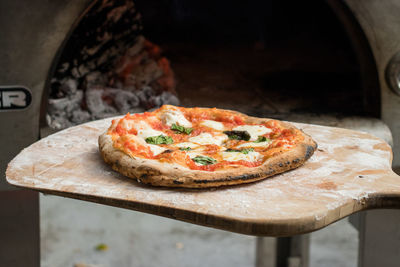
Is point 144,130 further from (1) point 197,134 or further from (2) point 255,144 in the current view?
(2) point 255,144

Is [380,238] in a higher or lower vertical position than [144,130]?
lower

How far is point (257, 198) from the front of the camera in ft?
5.15

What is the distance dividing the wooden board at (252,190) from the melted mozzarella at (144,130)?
0.58 feet

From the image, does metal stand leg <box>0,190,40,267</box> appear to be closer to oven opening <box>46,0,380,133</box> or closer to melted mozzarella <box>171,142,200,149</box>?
oven opening <box>46,0,380,133</box>

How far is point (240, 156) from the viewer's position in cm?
183

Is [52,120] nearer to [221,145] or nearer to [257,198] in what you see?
[221,145]

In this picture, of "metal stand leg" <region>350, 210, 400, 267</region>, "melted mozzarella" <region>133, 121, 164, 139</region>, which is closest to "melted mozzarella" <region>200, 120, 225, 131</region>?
"melted mozzarella" <region>133, 121, 164, 139</region>

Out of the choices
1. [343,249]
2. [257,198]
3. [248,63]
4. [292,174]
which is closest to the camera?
[257,198]

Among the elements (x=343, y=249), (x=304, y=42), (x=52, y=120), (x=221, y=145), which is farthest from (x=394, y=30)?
(x=343, y=249)

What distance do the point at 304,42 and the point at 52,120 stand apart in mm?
2046

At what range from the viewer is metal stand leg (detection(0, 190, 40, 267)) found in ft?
8.39

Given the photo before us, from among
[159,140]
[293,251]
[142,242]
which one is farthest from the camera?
[142,242]

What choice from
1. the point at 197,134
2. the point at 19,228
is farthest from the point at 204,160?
the point at 19,228

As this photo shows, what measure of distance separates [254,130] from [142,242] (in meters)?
3.32
